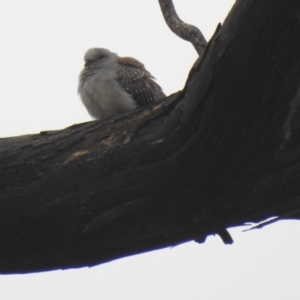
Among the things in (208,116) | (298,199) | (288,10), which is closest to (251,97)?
(208,116)

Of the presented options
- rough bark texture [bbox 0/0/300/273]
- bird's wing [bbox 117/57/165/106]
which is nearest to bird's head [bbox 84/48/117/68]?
bird's wing [bbox 117/57/165/106]

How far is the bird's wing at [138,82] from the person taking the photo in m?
5.95

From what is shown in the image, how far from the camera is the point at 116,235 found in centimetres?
338

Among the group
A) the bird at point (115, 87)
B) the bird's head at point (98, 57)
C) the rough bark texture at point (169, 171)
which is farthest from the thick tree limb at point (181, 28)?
the bird's head at point (98, 57)

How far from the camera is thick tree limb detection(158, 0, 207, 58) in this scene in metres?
4.66

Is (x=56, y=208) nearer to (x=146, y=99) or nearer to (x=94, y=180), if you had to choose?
(x=94, y=180)

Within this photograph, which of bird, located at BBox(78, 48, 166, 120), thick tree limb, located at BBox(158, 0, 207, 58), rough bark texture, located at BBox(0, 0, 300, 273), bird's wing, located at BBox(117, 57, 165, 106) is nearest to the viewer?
rough bark texture, located at BBox(0, 0, 300, 273)

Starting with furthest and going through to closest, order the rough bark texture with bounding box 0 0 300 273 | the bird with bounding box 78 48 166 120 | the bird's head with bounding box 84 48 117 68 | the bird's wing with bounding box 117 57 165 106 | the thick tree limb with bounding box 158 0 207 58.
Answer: the bird's head with bounding box 84 48 117 68 < the bird's wing with bounding box 117 57 165 106 < the bird with bounding box 78 48 166 120 < the thick tree limb with bounding box 158 0 207 58 < the rough bark texture with bounding box 0 0 300 273

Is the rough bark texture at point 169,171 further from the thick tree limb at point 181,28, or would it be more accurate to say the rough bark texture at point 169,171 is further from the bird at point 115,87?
the bird at point 115,87

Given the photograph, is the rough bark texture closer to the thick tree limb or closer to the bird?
the thick tree limb

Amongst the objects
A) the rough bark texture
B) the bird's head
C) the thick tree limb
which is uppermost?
the bird's head

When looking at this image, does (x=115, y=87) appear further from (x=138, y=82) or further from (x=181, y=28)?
(x=181, y=28)

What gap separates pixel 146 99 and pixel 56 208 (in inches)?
109

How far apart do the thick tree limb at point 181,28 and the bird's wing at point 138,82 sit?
3.78 ft
